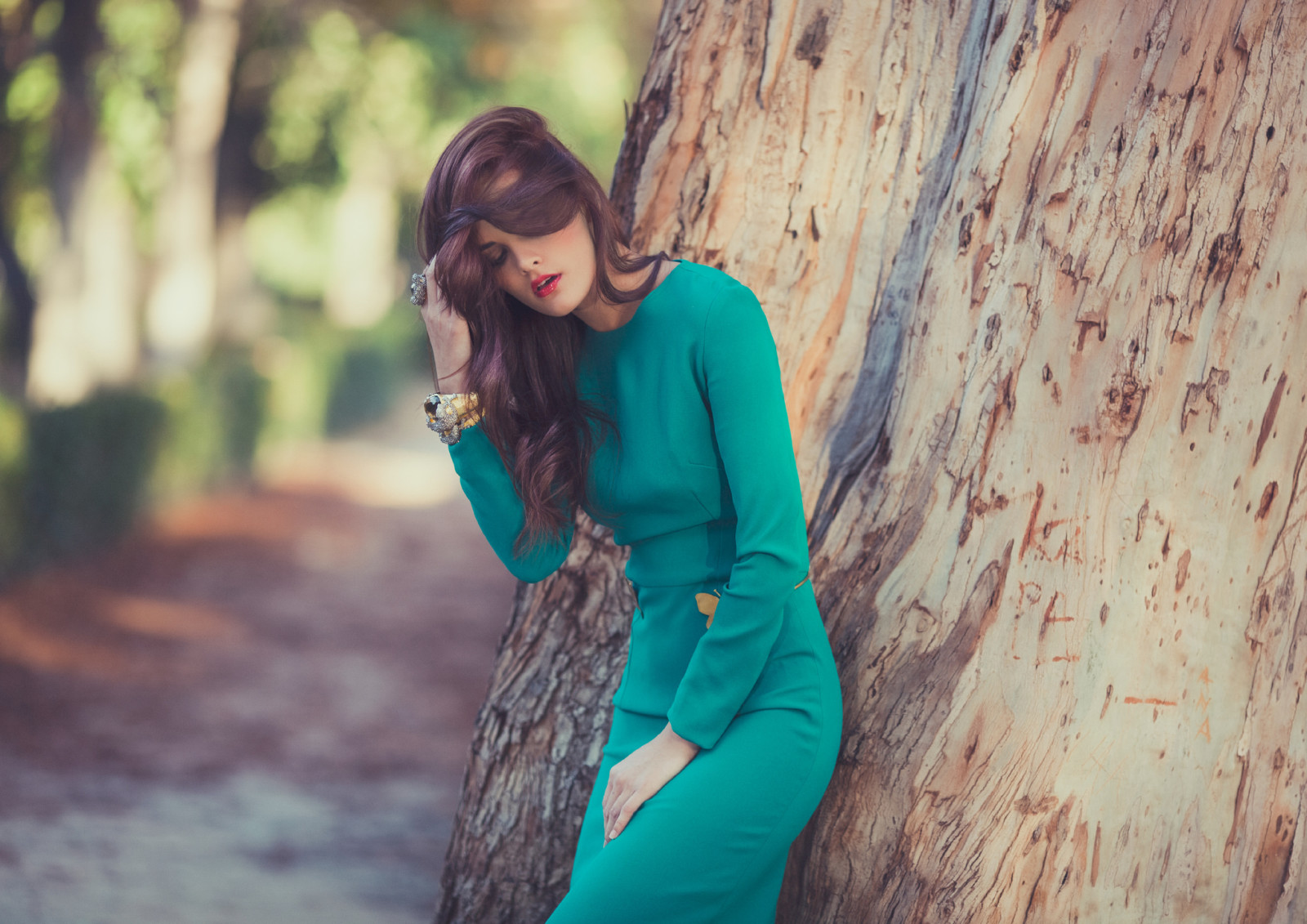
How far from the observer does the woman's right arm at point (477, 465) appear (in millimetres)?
2305

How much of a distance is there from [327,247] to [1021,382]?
31.2 meters

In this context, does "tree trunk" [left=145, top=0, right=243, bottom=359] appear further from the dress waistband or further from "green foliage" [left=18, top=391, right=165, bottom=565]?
the dress waistband

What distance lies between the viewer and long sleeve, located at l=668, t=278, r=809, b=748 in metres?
1.97

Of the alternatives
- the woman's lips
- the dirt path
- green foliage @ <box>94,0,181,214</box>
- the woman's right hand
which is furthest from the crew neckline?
green foliage @ <box>94,0,181,214</box>

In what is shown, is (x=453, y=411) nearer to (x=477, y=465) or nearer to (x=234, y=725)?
(x=477, y=465)

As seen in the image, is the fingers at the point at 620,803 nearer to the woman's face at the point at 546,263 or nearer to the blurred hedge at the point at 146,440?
the woman's face at the point at 546,263

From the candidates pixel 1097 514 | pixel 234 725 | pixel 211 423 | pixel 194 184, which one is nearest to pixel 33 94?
pixel 194 184

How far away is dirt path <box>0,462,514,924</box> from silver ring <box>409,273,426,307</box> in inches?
118

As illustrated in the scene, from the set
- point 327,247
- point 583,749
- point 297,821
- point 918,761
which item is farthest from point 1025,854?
point 327,247

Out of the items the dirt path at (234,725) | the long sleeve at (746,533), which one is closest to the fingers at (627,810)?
the long sleeve at (746,533)

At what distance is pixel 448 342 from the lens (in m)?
2.31

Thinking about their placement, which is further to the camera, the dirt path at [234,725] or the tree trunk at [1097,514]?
the dirt path at [234,725]

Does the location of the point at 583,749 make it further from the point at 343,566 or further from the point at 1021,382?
the point at 343,566

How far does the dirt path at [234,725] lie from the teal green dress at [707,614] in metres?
2.88
